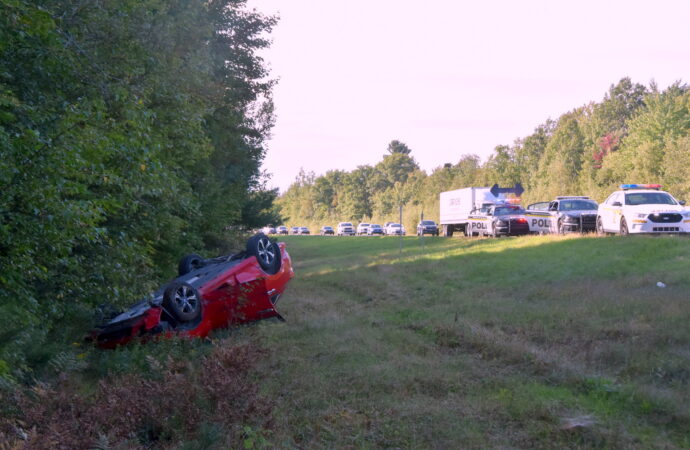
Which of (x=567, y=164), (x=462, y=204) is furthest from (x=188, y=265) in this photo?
(x=567, y=164)

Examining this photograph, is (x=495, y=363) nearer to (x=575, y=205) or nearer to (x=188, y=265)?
(x=188, y=265)

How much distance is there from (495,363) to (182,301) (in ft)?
13.9

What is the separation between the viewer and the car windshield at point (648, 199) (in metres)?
19.9

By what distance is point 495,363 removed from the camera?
786cm

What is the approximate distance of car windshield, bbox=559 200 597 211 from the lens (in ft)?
83.5

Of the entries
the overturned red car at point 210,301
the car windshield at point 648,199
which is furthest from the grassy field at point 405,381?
the car windshield at point 648,199

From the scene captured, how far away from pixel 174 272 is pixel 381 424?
33.4 feet

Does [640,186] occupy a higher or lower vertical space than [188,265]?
higher

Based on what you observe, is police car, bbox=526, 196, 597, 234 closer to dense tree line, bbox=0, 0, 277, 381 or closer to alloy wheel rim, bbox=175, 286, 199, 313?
dense tree line, bbox=0, 0, 277, 381

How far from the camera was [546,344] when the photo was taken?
865 cm

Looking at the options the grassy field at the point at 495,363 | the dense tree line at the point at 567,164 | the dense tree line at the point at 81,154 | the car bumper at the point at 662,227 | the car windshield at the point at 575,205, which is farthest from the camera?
the dense tree line at the point at 567,164

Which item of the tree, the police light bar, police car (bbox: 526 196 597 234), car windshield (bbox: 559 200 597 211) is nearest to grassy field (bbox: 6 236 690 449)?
the police light bar

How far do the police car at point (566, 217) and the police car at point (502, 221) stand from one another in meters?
0.42

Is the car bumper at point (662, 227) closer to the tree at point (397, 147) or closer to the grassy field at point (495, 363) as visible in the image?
the grassy field at point (495, 363)
